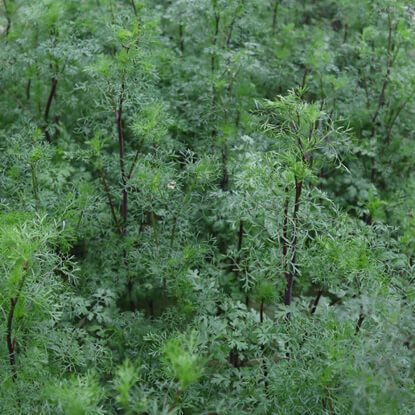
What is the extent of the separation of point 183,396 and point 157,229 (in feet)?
3.75

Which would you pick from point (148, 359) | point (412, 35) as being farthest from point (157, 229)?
point (412, 35)

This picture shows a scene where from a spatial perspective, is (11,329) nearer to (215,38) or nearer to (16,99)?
(16,99)

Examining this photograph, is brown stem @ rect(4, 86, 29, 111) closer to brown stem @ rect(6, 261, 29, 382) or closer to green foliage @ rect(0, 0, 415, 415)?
green foliage @ rect(0, 0, 415, 415)

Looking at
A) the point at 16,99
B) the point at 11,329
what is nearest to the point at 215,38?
the point at 16,99

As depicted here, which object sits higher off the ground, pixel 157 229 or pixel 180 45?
pixel 180 45

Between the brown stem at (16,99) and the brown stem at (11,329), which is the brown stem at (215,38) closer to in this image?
the brown stem at (16,99)

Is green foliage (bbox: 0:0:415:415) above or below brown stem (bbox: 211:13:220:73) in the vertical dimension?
below

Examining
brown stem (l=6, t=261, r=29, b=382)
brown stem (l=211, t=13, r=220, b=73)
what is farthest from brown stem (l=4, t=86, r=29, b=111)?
brown stem (l=6, t=261, r=29, b=382)

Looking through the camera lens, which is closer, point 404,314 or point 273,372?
point 404,314

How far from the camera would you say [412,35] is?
156 inches

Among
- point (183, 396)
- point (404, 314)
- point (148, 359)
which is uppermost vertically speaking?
point (404, 314)

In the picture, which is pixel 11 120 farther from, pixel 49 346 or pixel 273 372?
pixel 273 372

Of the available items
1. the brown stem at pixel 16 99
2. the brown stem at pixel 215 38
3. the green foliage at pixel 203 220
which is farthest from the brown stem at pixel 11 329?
the brown stem at pixel 215 38

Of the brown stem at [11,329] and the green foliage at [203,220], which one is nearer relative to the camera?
the brown stem at [11,329]
